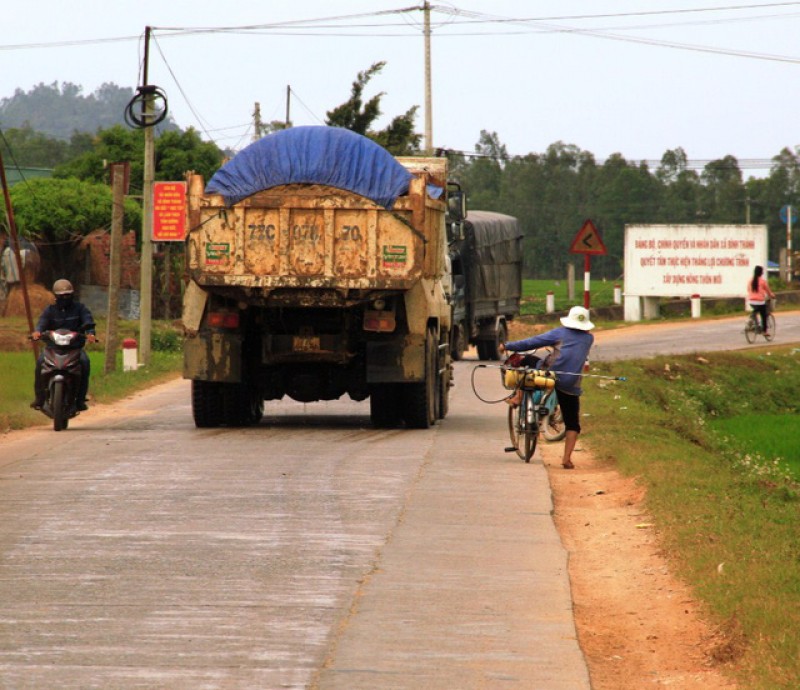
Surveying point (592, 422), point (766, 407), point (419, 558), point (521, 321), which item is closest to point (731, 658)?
point (419, 558)

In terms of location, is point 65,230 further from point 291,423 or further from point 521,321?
point 291,423

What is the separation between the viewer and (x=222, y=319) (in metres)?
17.8

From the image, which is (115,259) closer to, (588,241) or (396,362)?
(588,241)

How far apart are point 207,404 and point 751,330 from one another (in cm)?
2210

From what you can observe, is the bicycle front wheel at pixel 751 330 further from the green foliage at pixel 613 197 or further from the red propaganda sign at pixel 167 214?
the green foliage at pixel 613 197

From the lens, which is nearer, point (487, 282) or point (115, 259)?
point (115, 259)

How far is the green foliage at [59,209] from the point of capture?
49.0 metres

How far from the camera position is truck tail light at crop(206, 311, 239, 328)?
58.3ft

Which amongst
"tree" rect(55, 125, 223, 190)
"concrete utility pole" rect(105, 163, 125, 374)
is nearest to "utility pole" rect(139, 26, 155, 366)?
"concrete utility pole" rect(105, 163, 125, 374)

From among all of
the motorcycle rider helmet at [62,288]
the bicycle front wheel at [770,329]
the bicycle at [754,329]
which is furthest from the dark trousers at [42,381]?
the bicycle front wheel at [770,329]

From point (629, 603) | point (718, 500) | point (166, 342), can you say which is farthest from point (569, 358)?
point (166, 342)

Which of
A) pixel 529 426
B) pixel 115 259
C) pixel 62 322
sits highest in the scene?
pixel 115 259

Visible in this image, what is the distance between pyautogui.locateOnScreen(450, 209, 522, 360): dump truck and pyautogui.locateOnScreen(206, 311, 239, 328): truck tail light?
13413 millimetres

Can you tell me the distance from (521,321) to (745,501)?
35.6 metres
